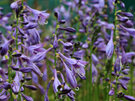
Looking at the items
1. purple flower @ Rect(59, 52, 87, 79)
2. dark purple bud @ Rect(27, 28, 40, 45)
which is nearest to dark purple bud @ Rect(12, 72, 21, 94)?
dark purple bud @ Rect(27, 28, 40, 45)

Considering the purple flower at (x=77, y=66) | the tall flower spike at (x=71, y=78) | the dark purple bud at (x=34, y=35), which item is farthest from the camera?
the dark purple bud at (x=34, y=35)

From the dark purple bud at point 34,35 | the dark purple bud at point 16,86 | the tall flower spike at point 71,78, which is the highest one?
the dark purple bud at point 34,35

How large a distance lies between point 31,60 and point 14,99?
1.73ft

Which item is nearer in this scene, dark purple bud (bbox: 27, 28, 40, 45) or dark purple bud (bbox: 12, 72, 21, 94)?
dark purple bud (bbox: 12, 72, 21, 94)

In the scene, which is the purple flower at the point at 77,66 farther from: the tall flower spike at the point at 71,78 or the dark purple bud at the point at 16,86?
the dark purple bud at the point at 16,86

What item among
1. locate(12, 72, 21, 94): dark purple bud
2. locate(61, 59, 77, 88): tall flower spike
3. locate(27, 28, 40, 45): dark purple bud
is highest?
locate(27, 28, 40, 45): dark purple bud

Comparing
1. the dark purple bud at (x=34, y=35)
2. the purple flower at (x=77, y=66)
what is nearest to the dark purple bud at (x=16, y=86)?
the dark purple bud at (x=34, y=35)

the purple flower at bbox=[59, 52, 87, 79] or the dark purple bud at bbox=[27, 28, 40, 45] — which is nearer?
→ the purple flower at bbox=[59, 52, 87, 79]

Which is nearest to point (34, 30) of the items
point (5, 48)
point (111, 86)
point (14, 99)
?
point (5, 48)

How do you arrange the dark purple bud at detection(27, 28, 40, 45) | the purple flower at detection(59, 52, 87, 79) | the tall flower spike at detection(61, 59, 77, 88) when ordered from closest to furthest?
the tall flower spike at detection(61, 59, 77, 88), the purple flower at detection(59, 52, 87, 79), the dark purple bud at detection(27, 28, 40, 45)

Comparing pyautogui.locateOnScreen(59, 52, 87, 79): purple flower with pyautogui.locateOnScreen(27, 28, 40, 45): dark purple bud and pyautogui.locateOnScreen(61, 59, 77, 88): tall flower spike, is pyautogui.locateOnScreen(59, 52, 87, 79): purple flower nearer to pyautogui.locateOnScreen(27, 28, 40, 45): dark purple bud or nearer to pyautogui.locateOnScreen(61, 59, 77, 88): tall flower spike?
pyautogui.locateOnScreen(61, 59, 77, 88): tall flower spike

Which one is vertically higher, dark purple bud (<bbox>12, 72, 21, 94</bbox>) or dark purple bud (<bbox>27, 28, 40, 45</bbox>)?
dark purple bud (<bbox>27, 28, 40, 45</bbox>)

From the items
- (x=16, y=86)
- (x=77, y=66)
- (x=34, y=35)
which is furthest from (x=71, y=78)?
(x=34, y=35)

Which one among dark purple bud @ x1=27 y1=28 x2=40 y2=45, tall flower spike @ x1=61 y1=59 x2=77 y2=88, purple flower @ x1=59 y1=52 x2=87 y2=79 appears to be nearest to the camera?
tall flower spike @ x1=61 y1=59 x2=77 y2=88
